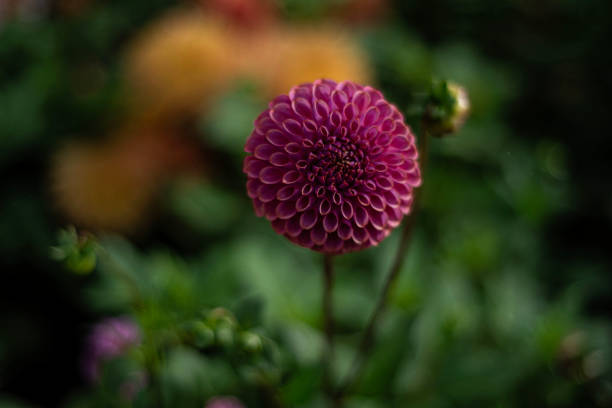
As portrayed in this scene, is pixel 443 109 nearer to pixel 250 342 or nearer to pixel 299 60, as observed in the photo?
pixel 250 342

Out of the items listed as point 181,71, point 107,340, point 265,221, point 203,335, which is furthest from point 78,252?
point 181,71

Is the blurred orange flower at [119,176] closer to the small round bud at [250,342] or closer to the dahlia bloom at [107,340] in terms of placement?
the dahlia bloom at [107,340]

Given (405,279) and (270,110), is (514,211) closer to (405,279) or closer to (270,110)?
(405,279)

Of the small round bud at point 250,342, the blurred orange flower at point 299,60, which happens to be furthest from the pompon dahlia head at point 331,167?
the blurred orange flower at point 299,60

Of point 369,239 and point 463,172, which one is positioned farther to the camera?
point 463,172

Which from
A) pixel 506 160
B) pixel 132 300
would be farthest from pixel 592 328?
pixel 132 300

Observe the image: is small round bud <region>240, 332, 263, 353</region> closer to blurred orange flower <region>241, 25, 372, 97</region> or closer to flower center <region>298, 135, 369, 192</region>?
flower center <region>298, 135, 369, 192</region>
